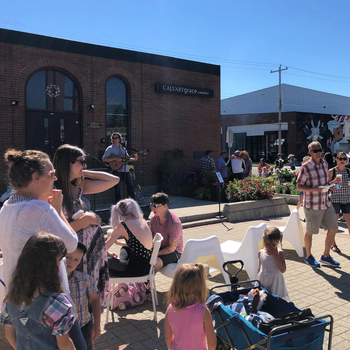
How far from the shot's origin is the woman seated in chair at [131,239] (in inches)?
165

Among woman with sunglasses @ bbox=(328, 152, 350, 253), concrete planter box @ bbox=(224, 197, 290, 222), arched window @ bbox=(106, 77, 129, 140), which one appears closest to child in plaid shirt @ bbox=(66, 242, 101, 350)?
woman with sunglasses @ bbox=(328, 152, 350, 253)

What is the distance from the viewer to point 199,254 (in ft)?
15.3

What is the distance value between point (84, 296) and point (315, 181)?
14.7 ft

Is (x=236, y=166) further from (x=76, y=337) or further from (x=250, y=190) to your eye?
(x=76, y=337)

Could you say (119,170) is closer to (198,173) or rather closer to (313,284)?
(198,173)

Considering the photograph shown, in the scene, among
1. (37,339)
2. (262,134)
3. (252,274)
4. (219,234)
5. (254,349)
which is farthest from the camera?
(262,134)

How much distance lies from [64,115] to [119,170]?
149 inches

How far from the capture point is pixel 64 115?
1252 cm

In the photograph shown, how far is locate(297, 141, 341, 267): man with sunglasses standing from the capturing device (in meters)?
6.04

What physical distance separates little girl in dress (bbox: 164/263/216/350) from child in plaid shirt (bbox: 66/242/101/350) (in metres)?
0.57

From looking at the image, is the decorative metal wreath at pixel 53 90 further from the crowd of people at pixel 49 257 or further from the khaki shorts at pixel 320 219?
the crowd of people at pixel 49 257

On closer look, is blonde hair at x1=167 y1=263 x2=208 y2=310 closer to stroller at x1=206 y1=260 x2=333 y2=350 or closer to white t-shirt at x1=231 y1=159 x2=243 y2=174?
stroller at x1=206 y1=260 x2=333 y2=350

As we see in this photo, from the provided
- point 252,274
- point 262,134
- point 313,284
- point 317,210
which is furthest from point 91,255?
point 262,134

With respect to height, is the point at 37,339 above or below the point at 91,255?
below
